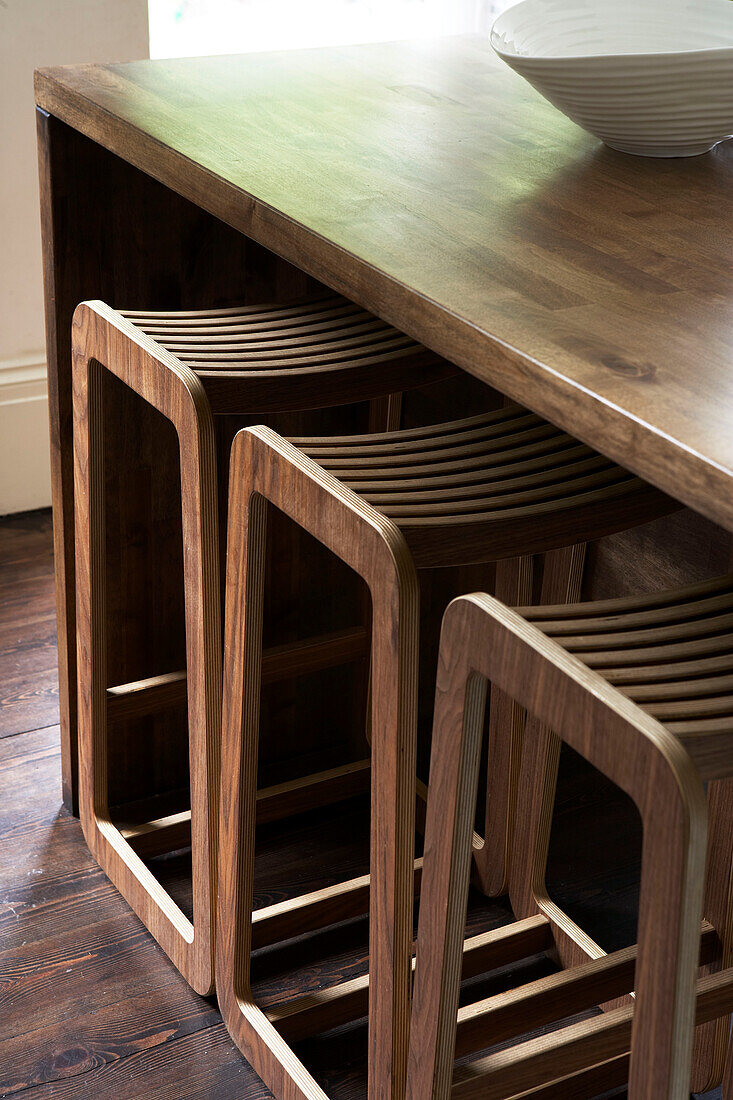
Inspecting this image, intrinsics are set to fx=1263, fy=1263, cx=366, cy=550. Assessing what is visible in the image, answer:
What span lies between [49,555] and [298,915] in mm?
1240

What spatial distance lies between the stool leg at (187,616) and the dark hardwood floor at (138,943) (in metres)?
0.05

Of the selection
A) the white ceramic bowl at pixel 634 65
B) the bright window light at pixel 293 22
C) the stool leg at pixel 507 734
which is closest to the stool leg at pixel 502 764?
the stool leg at pixel 507 734

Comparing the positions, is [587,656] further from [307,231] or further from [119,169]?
[119,169]

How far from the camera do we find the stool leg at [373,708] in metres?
0.99

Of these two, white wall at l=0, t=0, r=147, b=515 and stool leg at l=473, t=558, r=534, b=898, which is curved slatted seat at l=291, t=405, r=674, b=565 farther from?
white wall at l=0, t=0, r=147, b=515

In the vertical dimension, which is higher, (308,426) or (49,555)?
(308,426)

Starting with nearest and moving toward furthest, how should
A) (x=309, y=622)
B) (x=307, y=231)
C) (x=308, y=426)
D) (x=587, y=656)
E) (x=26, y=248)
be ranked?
(x=587, y=656)
(x=307, y=231)
(x=308, y=426)
(x=309, y=622)
(x=26, y=248)

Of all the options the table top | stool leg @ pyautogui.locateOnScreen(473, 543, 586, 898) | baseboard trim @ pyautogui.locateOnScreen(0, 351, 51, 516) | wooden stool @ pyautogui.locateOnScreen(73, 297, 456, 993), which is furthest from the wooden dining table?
baseboard trim @ pyautogui.locateOnScreen(0, 351, 51, 516)

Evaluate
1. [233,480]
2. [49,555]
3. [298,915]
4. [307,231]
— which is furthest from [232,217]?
[49,555]

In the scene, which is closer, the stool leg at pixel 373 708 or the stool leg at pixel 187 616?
the stool leg at pixel 373 708

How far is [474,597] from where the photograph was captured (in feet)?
2.80

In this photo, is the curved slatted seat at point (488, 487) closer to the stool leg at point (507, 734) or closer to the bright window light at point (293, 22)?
the stool leg at point (507, 734)

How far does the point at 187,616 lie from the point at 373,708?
41 centimetres

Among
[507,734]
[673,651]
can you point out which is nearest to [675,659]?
[673,651]
